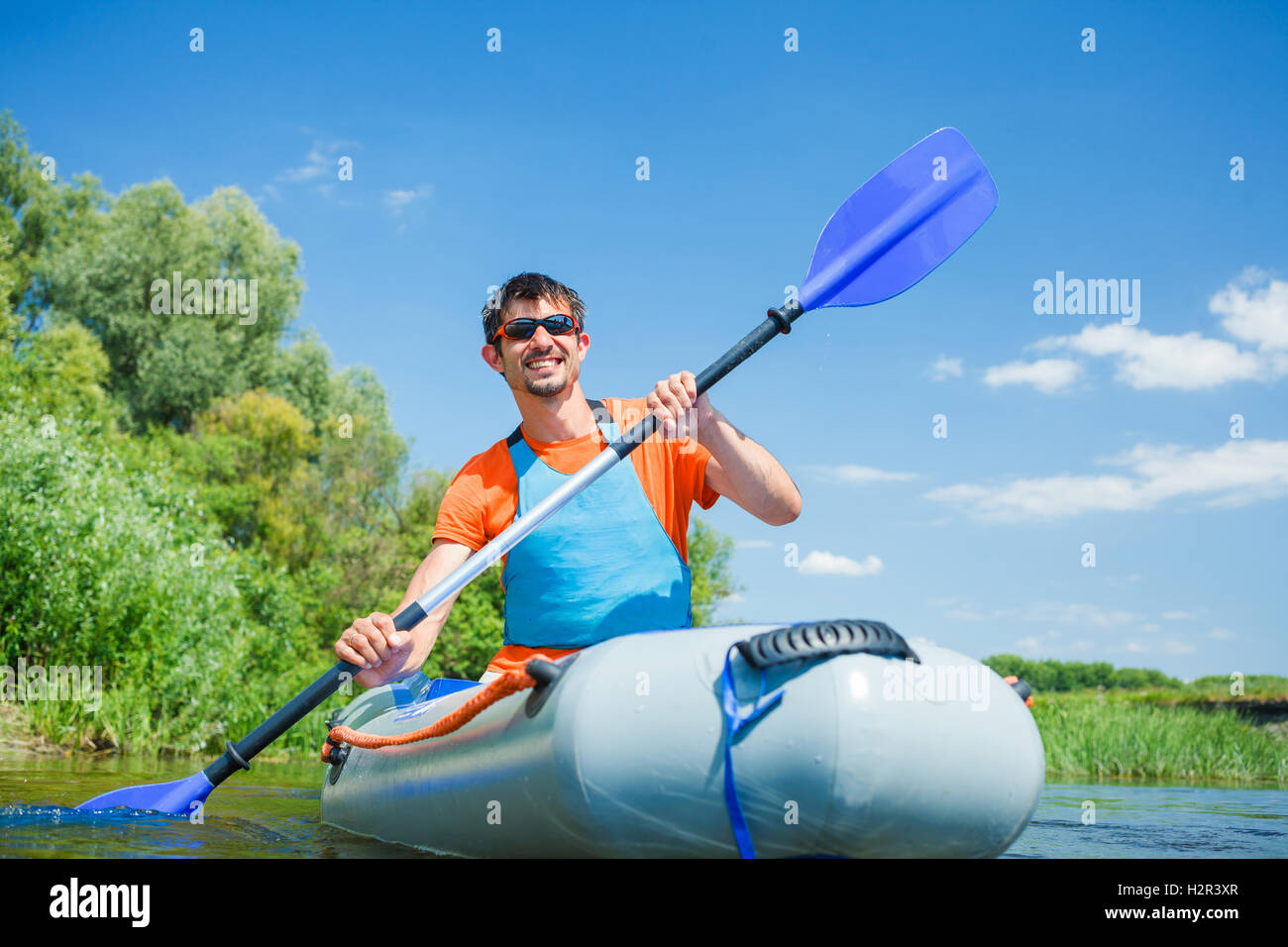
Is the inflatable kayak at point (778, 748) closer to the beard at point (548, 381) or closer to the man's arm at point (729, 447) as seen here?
the man's arm at point (729, 447)

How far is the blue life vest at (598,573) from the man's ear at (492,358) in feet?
2.33

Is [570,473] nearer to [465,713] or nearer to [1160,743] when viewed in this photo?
[465,713]

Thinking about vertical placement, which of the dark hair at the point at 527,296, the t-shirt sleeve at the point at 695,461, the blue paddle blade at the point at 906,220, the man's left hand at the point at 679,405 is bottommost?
the t-shirt sleeve at the point at 695,461

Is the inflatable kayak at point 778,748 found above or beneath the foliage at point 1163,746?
above

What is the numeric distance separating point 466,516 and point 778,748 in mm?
2035

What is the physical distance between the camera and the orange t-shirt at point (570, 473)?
140 inches

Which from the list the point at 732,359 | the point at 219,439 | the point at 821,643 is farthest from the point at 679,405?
the point at 219,439

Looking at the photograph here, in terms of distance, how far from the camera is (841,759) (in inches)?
76.9

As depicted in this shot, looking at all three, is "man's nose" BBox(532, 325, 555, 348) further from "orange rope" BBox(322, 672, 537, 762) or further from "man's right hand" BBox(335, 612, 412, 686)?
"orange rope" BBox(322, 672, 537, 762)

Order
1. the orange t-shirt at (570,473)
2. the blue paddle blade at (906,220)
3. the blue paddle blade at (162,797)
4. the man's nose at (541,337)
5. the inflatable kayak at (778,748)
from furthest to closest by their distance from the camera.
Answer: the blue paddle blade at (162,797) < the blue paddle blade at (906,220) < the man's nose at (541,337) < the orange t-shirt at (570,473) < the inflatable kayak at (778,748)

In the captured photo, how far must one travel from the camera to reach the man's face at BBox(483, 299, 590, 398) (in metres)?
3.65

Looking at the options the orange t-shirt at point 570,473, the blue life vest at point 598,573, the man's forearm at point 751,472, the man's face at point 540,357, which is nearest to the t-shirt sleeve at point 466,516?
the orange t-shirt at point 570,473

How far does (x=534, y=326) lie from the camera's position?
367 cm
